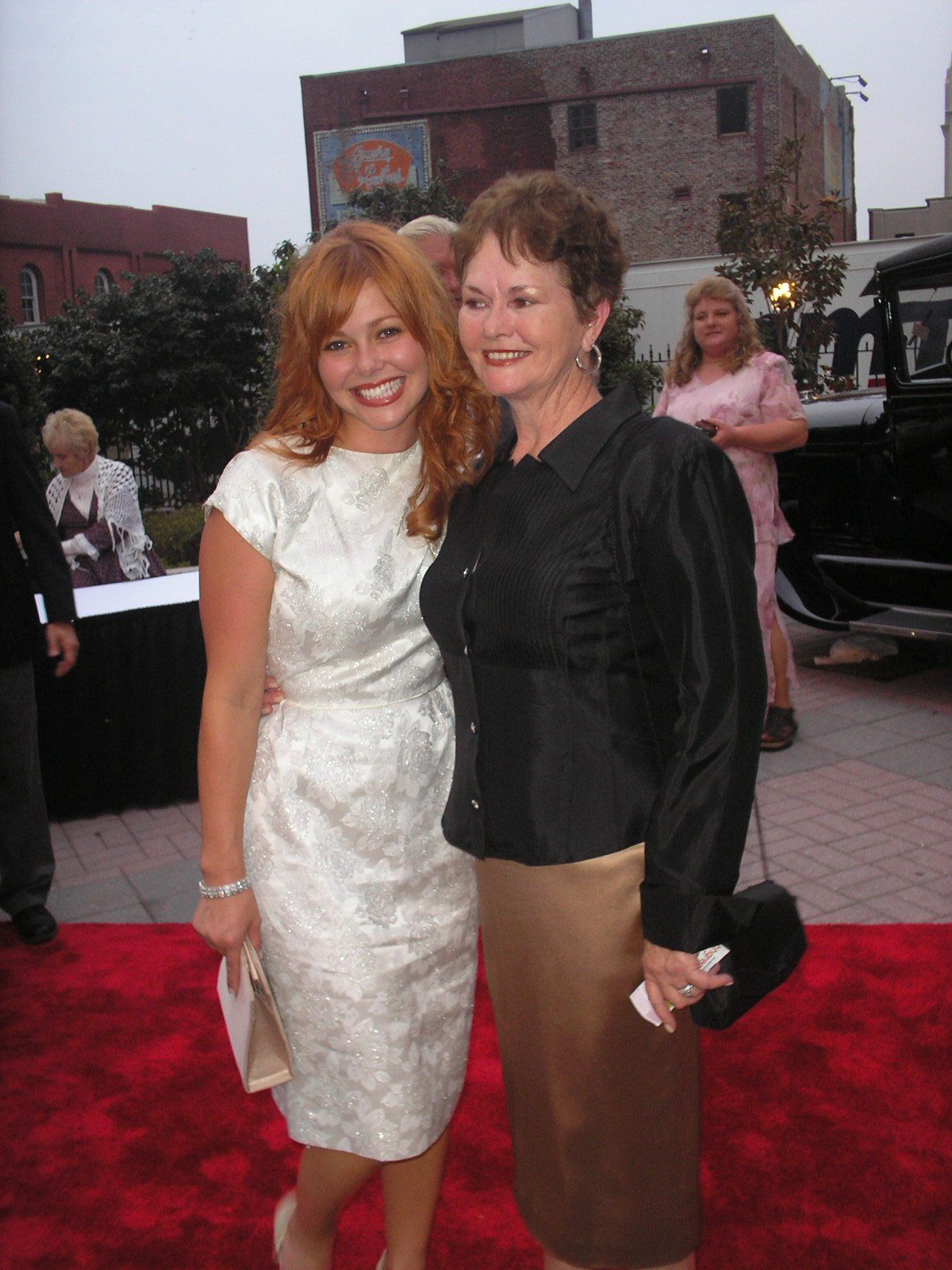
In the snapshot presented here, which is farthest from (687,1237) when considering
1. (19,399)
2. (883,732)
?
(19,399)

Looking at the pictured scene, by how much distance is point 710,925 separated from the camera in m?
1.46

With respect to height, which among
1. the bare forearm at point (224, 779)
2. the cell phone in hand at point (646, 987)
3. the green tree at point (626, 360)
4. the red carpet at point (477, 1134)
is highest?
the green tree at point (626, 360)

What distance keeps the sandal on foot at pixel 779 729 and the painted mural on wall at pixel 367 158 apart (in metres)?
32.4

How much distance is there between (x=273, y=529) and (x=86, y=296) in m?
23.7

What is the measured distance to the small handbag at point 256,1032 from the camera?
5.78 feet

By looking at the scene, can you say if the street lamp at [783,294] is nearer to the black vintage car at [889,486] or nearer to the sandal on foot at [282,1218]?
the black vintage car at [889,486]

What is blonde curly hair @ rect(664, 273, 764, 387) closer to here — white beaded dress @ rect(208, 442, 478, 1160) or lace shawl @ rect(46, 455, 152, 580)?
lace shawl @ rect(46, 455, 152, 580)

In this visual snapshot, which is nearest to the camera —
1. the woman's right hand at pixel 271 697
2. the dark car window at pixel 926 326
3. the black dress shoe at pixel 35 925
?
the woman's right hand at pixel 271 697

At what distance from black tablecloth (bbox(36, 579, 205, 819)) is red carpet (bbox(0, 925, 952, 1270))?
1.40 metres

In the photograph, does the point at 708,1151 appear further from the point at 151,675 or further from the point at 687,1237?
the point at 151,675

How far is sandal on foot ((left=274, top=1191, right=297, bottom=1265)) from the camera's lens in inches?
83.0

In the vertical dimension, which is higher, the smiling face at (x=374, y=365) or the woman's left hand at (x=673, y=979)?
the smiling face at (x=374, y=365)

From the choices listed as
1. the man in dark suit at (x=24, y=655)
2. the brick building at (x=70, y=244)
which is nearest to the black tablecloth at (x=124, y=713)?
the man in dark suit at (x=24, y=655)

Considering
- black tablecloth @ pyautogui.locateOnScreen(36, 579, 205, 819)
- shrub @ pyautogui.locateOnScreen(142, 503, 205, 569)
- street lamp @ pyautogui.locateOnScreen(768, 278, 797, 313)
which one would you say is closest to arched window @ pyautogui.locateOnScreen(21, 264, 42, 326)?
shrub @ pyautogui.locateOnScreen(142, 503, 205, 569)
